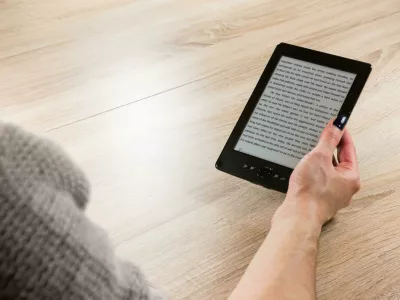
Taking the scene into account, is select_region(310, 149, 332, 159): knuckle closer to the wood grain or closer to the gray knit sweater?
the wood grain

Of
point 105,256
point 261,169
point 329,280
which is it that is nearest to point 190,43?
point 261,169

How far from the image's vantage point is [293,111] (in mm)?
845

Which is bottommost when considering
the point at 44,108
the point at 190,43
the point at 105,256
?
the point at 44,108

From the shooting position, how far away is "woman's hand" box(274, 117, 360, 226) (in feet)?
2.50

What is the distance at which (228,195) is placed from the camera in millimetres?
840

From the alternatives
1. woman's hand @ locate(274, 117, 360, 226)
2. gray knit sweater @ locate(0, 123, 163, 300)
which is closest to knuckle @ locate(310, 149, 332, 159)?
woman's hand @ locate(274, 117, 360, 226)

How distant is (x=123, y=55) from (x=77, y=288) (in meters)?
0.70

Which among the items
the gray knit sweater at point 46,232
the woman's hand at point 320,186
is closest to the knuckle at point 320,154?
the woman's hand at point 320,186

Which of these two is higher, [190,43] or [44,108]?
[190,43]

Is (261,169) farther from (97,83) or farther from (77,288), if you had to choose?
(77,288)

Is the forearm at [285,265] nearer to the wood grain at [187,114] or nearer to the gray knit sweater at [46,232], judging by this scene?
the wood grain at [187,114]

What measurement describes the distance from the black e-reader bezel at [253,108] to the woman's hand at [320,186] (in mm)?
39

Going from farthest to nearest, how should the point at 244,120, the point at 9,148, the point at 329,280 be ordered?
the point at 244,120 → the point at 329,280 → the point at 9,148

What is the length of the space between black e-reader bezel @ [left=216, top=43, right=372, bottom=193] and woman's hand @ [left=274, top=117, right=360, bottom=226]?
0.04m
